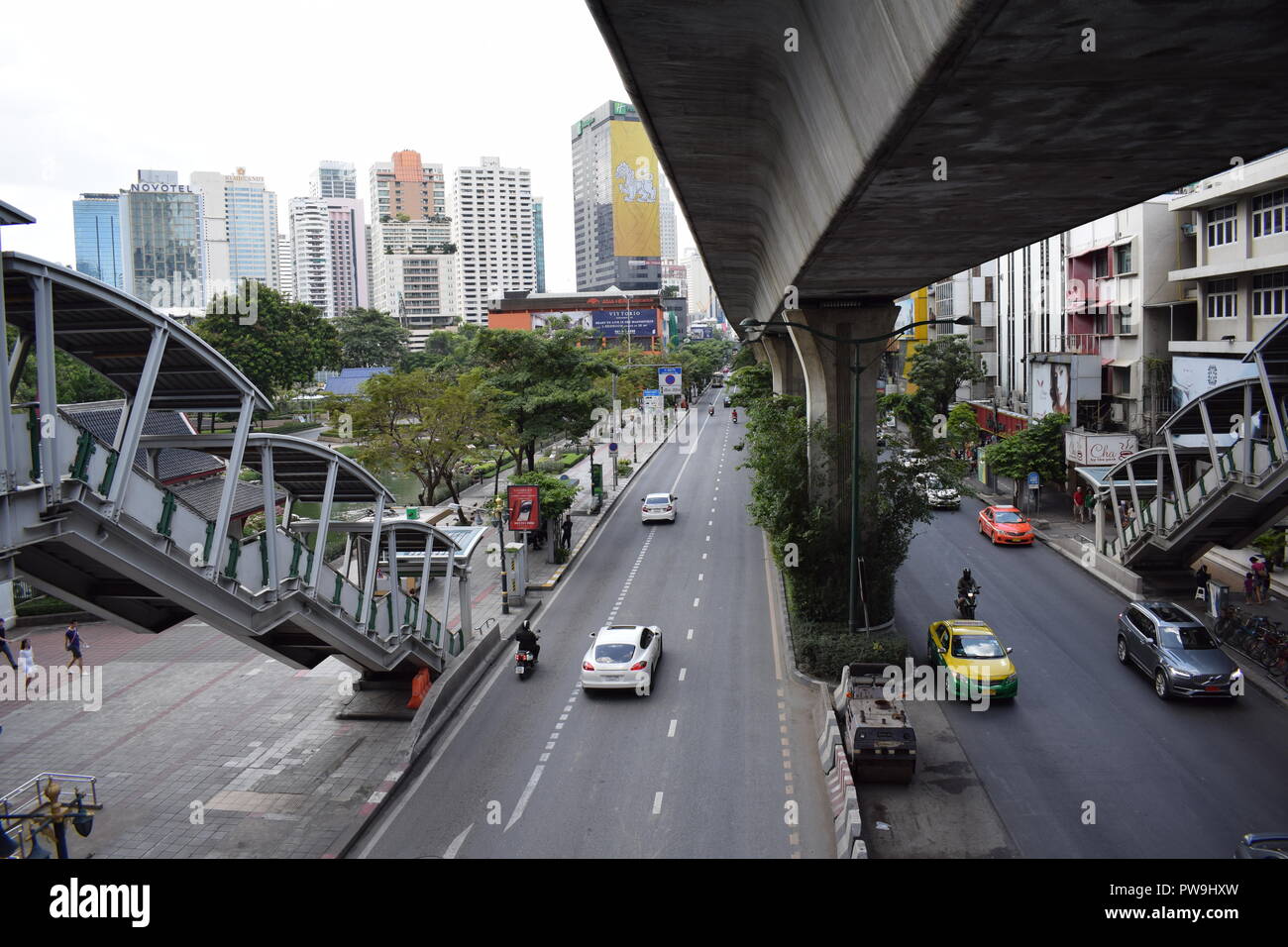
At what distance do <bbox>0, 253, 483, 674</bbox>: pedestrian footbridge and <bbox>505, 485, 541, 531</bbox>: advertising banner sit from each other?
35.5 feet

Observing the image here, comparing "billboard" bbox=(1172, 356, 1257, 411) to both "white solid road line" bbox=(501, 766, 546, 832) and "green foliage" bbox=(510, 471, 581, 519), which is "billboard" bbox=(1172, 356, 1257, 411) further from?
"white solid road line" bbox=(501, 766, 546, 832)

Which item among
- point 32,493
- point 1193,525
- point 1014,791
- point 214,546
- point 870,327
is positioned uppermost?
point 870,327

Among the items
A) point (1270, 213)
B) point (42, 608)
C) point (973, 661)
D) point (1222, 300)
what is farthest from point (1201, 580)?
point (42, 608)

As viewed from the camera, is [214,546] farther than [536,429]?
No

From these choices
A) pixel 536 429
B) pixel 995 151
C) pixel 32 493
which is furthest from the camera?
pixel 536 429

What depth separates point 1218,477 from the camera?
2206 centimetres

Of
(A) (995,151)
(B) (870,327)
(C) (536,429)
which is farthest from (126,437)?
(C) (536,429)

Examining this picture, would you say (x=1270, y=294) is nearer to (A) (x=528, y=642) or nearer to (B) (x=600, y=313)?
(A) (x=528, y=642)

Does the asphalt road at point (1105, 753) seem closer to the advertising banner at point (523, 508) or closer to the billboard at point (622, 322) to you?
the advertising banner at point (523, 508)

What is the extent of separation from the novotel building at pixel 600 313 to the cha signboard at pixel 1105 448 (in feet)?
253

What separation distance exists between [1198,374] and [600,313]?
3494 inches
